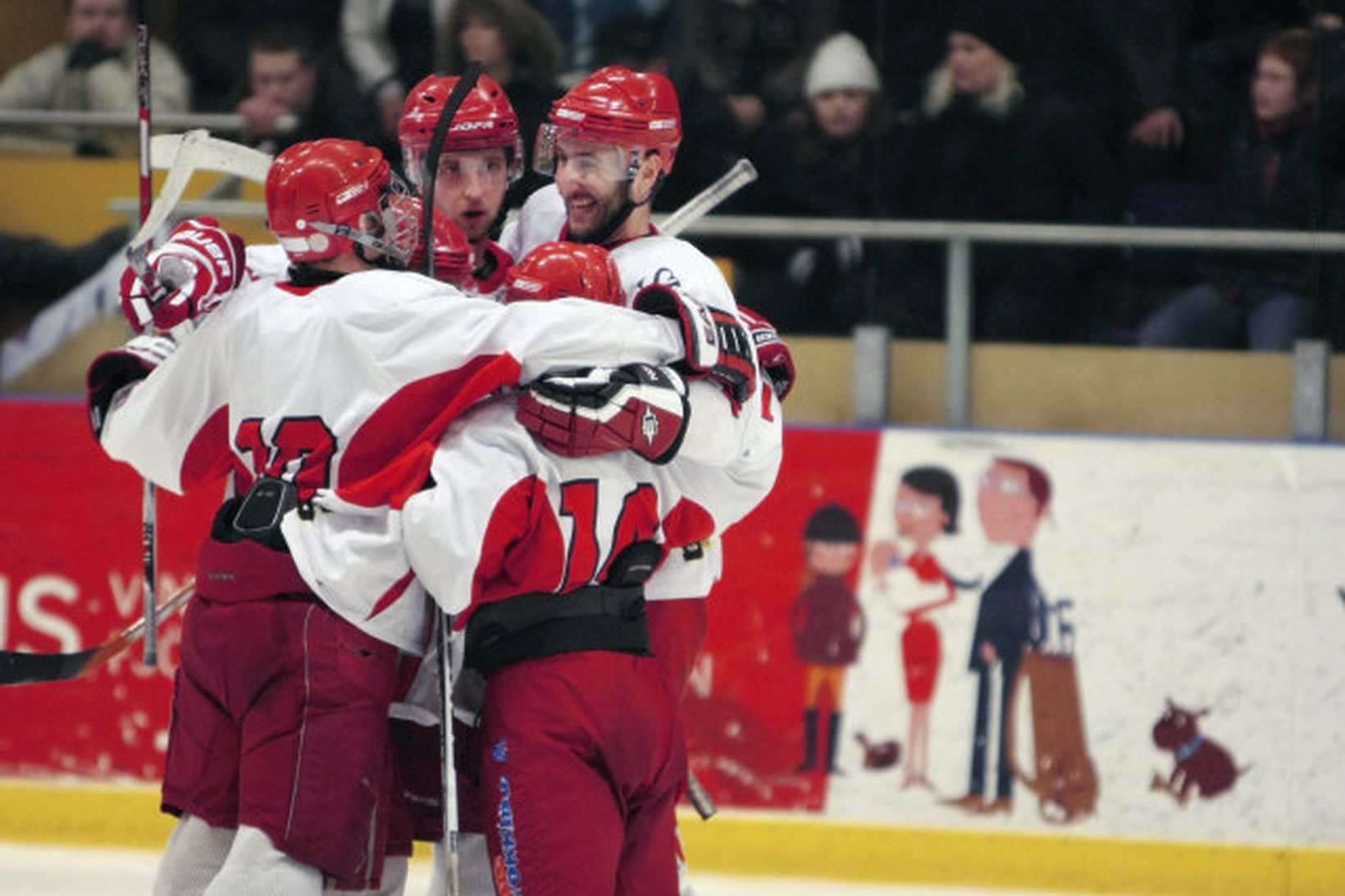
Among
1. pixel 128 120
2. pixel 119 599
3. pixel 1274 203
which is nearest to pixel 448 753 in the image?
pixel 119 599

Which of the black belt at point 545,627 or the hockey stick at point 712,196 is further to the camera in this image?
the hockey stick at point 712,196

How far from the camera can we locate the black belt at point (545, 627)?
2.53 metres

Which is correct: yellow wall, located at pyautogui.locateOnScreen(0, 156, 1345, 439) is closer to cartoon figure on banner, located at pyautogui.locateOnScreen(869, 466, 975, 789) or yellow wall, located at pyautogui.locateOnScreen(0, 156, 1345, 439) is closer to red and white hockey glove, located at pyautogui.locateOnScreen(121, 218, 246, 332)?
cartoon figure on banner, located at pyautogui.locateOnScreen(869, 466, 975, 789)

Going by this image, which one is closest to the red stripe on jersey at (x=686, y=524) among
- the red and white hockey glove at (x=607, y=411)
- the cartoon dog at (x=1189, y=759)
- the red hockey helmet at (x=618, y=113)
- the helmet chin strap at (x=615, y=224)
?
the red and white hockey glove at (x=607, y=411)

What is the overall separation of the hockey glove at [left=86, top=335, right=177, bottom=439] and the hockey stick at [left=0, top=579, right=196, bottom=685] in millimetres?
271

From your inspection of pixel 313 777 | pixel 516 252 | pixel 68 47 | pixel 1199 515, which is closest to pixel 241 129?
pixel 68 47

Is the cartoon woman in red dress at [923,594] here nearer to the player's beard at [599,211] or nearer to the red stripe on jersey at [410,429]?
the player's beard at [599,211]

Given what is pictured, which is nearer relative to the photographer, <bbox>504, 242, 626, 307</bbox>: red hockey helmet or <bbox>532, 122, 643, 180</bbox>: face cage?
<bbox>504, 242, 626, 307</bbox>: red hockey helmet

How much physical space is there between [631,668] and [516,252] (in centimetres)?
83

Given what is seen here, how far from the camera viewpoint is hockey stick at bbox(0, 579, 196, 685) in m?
2.98

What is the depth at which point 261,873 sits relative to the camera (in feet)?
8.33

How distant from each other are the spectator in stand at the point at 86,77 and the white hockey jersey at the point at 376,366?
2.33m

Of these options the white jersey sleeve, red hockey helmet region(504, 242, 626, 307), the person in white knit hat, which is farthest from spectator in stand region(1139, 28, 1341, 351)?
red hockey helmet region(504, 242, 626, 307)

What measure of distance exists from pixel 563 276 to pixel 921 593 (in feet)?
6.18
